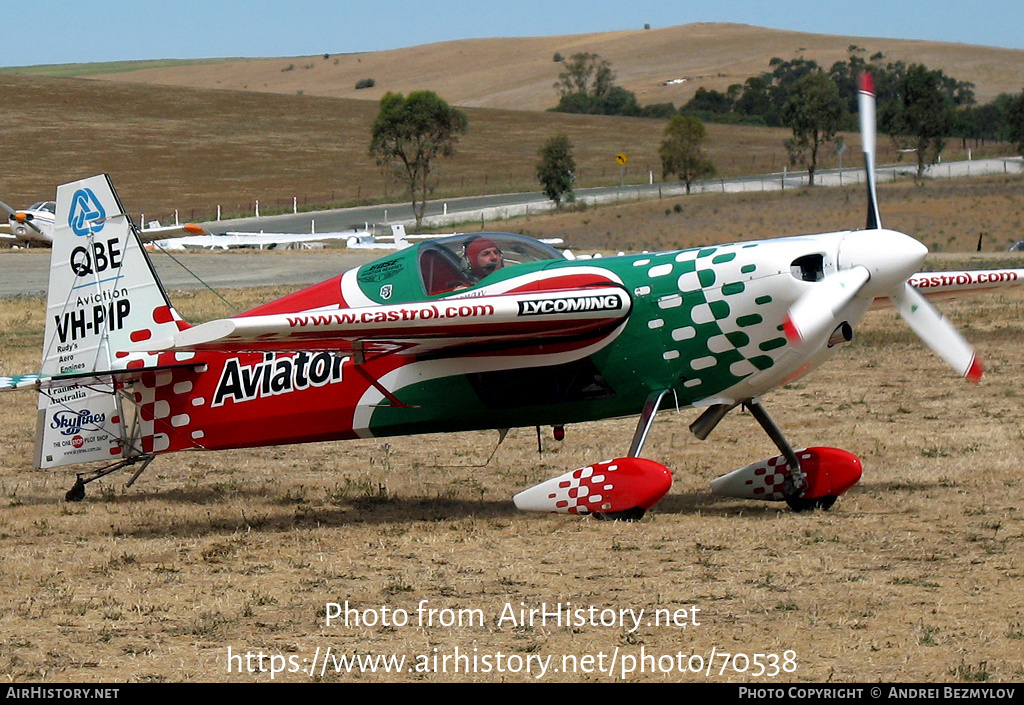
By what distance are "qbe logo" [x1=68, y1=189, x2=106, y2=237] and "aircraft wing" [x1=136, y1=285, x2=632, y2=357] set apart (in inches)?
90.3

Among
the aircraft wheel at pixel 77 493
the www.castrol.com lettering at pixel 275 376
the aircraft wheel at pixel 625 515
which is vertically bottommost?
the aircraft wheel at pixel 77 493

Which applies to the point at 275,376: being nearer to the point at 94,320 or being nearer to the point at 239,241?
the point at 94,320

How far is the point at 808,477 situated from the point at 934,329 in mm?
1617

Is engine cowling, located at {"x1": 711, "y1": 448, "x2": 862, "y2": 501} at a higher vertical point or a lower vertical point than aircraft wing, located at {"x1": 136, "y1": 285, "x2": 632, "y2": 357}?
lower

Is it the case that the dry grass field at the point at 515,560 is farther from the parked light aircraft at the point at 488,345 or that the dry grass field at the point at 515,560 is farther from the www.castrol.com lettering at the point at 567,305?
the www.castrol.com lettering at the point at 567,305

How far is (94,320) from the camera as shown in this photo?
11406 mm

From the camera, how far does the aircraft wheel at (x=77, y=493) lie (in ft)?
38.3

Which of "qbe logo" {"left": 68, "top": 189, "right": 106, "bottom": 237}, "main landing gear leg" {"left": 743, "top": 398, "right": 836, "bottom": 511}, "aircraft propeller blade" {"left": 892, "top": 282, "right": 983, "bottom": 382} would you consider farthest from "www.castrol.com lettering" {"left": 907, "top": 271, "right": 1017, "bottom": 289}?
"qbe logo" {"left": 68, "top": 189, "right": 106, "bottom": 237}

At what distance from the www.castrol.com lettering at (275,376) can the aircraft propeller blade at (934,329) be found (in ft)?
15.6

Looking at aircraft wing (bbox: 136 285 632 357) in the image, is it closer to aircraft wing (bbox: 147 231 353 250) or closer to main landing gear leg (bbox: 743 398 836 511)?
main landing gear leg (bbox: 743 398 836 511)

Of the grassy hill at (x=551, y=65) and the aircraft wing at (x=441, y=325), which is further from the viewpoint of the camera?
the grassy hill at (x=551, y=65)

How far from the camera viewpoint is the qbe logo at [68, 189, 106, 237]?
37.5 ft

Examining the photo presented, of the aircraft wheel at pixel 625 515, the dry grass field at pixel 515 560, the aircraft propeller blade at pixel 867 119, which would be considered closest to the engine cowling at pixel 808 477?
the dry grass field at pixel 515 560

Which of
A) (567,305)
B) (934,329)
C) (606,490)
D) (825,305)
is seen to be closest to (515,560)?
(606,490)
